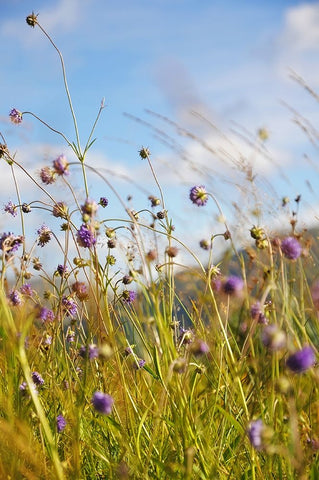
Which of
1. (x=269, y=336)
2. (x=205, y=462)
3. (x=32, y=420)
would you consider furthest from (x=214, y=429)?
(x=269, y=336)

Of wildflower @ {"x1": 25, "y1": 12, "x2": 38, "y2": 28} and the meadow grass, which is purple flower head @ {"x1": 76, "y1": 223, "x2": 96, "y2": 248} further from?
wildflower @ {"x1": 25, "y1": 12, "x2": 38, "y2": 28}

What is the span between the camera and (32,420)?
4.85 ft

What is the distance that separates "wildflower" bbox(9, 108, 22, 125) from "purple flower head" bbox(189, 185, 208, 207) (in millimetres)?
916

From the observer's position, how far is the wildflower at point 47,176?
1.57m

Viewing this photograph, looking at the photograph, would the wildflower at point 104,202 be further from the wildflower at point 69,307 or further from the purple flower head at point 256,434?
the purple flower head at point 256,434

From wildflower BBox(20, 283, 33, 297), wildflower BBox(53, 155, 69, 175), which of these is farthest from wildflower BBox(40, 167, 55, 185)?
wildflower BBox(20, 283, 33, 297)

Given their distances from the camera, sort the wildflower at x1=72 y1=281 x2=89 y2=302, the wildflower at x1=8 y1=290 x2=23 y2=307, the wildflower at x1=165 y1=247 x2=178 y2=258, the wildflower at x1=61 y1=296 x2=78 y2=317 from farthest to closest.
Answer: the wildflower at x1=61 y1=296 x2=78 y2=317
the wildflower at x1=8 y1=290 x2=23 y2=307
the wildflower at x1=72 y1=281 x2=89 y2=302
the wildflower at x1=165 y1=247 x2=178 y2=258

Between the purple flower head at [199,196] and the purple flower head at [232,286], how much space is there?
459 millimetres

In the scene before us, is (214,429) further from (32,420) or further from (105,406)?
(105,406)

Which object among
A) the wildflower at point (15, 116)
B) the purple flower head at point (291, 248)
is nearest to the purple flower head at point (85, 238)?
the purple flower head at point (291, 248)

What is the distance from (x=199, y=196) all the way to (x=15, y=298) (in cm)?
65

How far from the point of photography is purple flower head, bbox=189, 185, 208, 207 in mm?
1629

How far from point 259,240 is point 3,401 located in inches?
31.6

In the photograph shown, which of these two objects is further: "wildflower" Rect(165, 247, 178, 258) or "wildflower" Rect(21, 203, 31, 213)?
"wildflower" Rect(21, 203, 31, 213)
